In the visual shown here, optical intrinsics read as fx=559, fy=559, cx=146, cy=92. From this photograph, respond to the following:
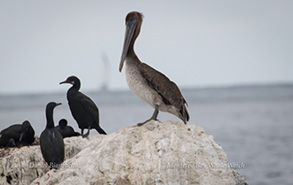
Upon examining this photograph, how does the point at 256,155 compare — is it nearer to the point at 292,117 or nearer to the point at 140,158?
the point at 140,158

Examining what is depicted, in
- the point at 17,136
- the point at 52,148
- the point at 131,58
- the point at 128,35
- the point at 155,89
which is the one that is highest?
the point at 128,35

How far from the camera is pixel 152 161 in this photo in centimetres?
639

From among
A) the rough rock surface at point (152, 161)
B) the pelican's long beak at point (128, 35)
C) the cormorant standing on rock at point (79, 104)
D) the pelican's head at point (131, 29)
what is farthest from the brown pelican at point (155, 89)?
the cormorant standing on rock at point (79, 104)

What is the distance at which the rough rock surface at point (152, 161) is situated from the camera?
20.6ft

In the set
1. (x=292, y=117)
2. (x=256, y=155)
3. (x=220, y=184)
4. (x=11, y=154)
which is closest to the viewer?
(x=220, y=184)

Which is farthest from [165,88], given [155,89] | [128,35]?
[128,35]

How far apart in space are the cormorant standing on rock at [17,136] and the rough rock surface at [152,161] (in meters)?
2.24

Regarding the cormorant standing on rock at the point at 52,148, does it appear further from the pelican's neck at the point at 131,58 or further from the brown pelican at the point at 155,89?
the pelican's neck at the point at 131,58

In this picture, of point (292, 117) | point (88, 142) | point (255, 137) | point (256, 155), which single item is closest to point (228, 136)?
point (255, 137)

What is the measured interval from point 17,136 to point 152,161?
310 centimetres

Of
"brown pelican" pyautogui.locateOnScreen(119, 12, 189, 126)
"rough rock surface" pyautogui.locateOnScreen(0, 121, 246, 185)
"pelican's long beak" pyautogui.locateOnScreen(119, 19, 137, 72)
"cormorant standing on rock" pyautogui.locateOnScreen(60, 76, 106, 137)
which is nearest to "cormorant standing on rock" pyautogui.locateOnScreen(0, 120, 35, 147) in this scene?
"cormorant standing on rock" pyautogui.locateOnScreen(60, 76, 106, 137)

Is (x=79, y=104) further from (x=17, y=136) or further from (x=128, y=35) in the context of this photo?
(x=128, y=35)

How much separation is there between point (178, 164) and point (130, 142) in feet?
2.15

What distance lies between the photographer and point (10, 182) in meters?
7.55
